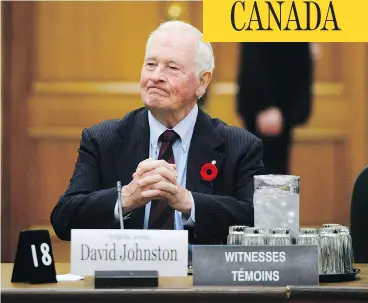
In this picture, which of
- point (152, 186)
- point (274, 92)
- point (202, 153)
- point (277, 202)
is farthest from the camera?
point (274, 92)

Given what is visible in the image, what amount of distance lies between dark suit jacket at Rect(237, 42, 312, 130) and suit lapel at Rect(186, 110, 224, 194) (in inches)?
66.1

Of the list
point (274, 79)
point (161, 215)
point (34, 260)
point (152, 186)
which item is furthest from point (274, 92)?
point (34, 260)

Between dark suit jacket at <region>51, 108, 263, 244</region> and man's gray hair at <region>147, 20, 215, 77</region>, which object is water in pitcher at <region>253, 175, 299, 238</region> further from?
man's gray hair at <region>147, 20, 215, 77</region>

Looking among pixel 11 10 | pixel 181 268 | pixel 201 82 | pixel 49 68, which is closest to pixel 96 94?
pixel 49 68

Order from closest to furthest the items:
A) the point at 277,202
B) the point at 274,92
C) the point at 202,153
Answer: the point at 277,202 → the point at 202,153 → the point at 274,92

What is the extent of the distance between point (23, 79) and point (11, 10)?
322mm

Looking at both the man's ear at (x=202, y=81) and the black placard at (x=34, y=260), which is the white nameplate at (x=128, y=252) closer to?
the black placard at (x=34, y=260)

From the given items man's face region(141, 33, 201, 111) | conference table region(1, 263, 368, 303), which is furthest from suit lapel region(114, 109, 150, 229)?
conference table region(1, 263, 368, 303)

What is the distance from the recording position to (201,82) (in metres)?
2.95

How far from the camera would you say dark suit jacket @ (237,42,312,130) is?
4.64 m

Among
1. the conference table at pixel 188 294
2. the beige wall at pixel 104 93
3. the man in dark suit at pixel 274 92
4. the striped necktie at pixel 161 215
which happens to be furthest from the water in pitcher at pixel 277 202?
the beige wall at pixel 104 93

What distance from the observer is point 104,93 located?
193 inches

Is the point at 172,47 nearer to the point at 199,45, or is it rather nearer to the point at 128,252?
the point at 199,45

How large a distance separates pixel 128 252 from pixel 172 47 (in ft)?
2.75
